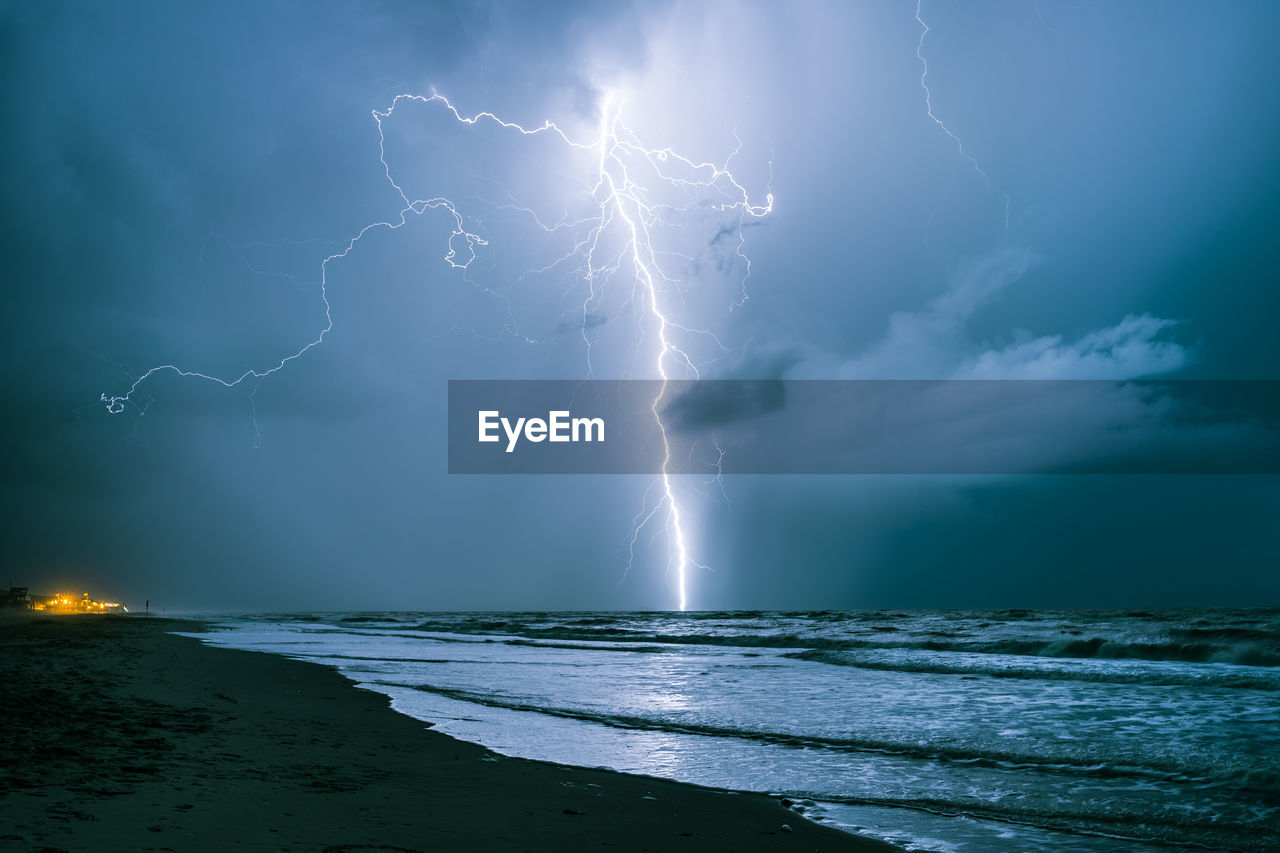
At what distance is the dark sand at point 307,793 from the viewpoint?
3.17 m

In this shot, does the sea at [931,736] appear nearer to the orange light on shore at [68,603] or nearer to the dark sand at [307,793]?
the dark sand at [307,793]

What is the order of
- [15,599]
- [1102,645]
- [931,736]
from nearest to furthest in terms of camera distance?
1. [931,736]
2. [1102,645]
3. [15,599]

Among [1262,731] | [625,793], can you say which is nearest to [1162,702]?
[1262,731]

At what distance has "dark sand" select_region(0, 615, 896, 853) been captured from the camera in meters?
3.17

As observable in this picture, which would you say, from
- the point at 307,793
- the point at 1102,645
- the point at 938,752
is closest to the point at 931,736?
the point at 938,752

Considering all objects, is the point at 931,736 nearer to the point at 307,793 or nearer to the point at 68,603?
the point at 307,793

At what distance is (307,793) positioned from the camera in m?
4.08

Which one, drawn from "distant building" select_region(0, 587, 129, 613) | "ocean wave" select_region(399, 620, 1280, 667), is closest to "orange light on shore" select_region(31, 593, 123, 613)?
"distant building" select_region(0, 587, 129, 613)

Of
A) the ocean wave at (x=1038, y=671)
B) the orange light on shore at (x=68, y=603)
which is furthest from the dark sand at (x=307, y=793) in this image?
the orange light on shore at (x=68, y=603)

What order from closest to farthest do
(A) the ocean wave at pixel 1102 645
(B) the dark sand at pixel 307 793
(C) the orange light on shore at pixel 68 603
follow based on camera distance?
1. (B) the dark sand at pixel 307 793
2. (A) the ocean wave at pixel 1102 645
3. (C) the orange light on shore at pixel 68 603

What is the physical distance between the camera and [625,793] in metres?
4.54

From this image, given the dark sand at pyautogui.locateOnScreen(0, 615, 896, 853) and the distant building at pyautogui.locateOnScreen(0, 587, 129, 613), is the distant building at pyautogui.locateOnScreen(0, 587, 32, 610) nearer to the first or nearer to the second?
the distant building at pyautogui.locateOnScreen(0, 587, 129, 613)

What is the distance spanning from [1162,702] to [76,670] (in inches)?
567

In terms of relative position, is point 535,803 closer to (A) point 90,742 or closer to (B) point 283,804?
(B) point 283,804
